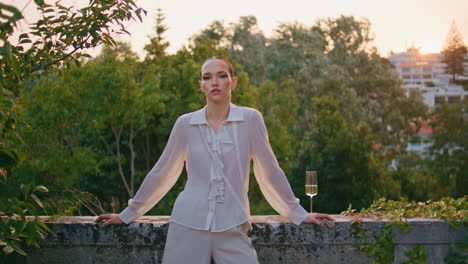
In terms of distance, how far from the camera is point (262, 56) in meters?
31.7

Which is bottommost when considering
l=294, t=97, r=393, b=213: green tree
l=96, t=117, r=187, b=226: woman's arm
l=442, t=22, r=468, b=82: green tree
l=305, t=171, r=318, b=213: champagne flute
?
l=294, t=97, r=393, b=213: green tree

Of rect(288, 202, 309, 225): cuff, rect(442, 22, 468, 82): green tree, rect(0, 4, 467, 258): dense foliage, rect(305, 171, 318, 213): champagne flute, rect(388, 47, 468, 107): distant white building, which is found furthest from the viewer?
rect(388, 47, 468, 107): distant white building

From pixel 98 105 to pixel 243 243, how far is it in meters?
20.1

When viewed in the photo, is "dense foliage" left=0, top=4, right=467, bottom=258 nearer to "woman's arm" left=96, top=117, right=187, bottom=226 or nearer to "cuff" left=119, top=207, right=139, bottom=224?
"cuff" left=119, top=207, right=139, bottom=224

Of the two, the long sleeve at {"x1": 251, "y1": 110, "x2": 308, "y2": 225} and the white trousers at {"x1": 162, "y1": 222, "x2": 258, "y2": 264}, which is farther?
the long sleeve at {"x1": 251, "y1": 110, "x2": 308, "y2": 225}

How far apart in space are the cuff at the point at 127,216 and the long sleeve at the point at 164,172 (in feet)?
0.15

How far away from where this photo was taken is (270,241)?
11.1 feet

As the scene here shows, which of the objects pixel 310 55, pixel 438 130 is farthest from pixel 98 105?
pixel 438 130

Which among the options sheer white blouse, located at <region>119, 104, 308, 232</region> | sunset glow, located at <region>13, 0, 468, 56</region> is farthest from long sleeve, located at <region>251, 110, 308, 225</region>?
sunset glow, located at <region>13, 0, 468, 56</region>

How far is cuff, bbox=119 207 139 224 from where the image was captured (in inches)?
130

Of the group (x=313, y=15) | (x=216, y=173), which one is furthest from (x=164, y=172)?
(x=313, y=15)

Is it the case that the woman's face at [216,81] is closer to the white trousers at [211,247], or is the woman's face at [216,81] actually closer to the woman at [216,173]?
the woman at [216,173]

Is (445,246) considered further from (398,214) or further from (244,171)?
(244,171)

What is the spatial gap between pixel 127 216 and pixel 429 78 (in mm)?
81712
